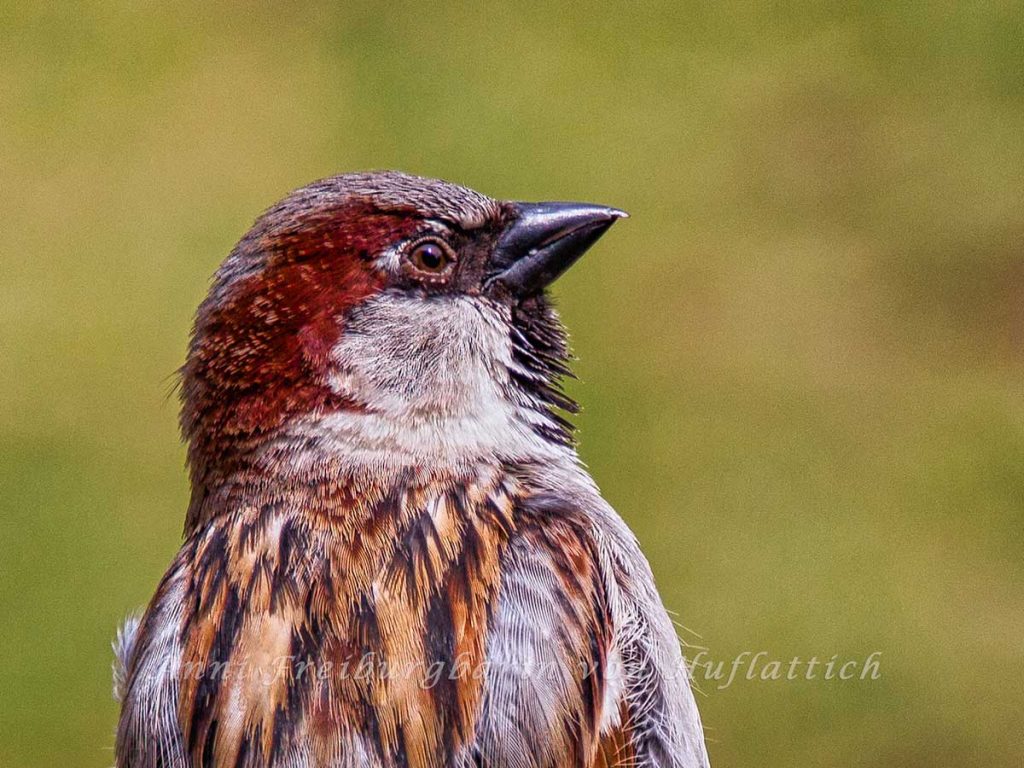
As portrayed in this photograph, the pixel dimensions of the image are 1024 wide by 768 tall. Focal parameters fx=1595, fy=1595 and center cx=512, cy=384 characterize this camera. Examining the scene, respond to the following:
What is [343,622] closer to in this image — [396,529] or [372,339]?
[396,529]

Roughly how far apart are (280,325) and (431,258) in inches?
12.5

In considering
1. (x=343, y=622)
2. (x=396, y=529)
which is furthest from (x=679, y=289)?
(x=343, y=622)

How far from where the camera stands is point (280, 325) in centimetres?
277

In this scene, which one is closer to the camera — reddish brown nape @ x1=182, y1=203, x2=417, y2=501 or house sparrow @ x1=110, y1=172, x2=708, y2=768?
house sparrow @ x1=110, y1=172, x2=708, y2=768

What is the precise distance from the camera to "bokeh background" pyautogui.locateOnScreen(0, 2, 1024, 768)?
5191mm

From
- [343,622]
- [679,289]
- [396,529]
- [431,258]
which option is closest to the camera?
[343,622]

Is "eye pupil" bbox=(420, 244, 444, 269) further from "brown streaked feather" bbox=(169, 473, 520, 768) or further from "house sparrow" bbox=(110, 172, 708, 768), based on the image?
"brown streaked feather" bbox=(169, 473, 520, 768)

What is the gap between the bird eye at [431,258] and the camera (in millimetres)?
2898

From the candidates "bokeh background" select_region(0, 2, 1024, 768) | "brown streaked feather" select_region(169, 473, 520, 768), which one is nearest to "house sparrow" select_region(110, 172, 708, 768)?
"brown streaked feather" select_region(169, 473, 520, 768)

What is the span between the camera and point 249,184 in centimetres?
652

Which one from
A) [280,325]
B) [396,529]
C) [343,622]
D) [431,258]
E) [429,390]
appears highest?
[431,258]

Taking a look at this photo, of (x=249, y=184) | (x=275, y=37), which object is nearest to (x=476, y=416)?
(x=249, y=184)

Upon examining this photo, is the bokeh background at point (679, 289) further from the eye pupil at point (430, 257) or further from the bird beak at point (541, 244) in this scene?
the eye pupil at point (430, 257)

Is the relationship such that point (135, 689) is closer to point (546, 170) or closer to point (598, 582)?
point (598, 582)
